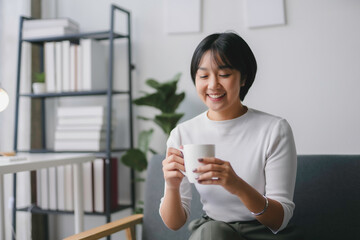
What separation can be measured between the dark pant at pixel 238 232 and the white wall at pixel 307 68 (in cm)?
125

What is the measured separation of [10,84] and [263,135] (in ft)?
7.26

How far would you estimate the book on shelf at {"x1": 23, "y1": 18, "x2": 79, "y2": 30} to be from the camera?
283 centimetres

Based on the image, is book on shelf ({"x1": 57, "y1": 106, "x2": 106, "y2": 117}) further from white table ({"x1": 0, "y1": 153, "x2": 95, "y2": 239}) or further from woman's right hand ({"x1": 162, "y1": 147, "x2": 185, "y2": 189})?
woman's right hand ({"x1": 162, "y1": 147, "x2": 185, "y2": 189})

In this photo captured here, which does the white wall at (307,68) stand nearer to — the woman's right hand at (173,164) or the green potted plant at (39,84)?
the green potted plant at (39,84)

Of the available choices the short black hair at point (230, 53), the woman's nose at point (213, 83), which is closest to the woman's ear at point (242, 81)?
the short black hair at point (230, 53)

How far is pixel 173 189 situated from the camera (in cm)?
130

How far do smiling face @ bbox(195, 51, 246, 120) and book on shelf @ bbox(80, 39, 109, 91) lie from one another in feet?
4.93

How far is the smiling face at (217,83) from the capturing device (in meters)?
1.32

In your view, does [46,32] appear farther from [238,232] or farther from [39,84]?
[238,232]

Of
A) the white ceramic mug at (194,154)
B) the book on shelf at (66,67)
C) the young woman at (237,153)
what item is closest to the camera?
the white ceramic mug at (194,154)

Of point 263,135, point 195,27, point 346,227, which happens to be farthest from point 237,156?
point 195,27

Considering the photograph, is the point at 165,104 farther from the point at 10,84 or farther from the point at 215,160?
the point at 215,160

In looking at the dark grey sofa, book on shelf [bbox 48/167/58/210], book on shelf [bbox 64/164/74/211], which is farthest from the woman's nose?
book on shelf [bbox 48/167/58/210]

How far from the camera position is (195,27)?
2.75 metres
